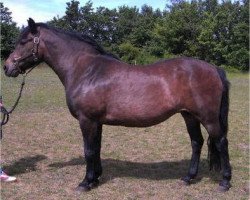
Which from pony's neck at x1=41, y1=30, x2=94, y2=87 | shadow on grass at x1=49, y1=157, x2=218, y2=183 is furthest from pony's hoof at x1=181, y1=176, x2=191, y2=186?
pony's neck at x1=41, y1=30, x2=94, y2=87

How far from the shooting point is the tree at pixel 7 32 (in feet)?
124

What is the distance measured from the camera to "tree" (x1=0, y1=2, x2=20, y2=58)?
124 feet

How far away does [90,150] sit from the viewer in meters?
4.89

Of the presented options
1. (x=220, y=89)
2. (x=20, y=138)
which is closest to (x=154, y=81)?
(x=220, y=89)

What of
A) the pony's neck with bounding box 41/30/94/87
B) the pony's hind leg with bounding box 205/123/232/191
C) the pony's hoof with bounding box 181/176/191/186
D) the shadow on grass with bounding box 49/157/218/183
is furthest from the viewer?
the shadow on grass with bounding box 49/157/218/183

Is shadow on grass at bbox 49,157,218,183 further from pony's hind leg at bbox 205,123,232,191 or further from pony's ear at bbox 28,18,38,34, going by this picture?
pony's ear at bbox 28,18,38,34

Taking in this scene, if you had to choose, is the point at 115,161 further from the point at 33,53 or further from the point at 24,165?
the point at 33,53

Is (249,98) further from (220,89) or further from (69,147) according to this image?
(220,89)

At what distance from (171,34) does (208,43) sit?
498 centimetres

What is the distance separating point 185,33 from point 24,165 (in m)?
42.4

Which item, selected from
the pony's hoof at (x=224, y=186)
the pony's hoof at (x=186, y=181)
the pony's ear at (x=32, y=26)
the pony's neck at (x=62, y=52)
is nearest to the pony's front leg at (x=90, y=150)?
the pony's neck at (x=62, y=52)

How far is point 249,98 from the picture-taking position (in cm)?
1594

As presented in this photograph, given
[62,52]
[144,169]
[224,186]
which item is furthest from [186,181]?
[62,52]

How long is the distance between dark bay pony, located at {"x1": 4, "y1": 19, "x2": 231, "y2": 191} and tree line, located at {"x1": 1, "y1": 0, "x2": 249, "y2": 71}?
33.2 meters
